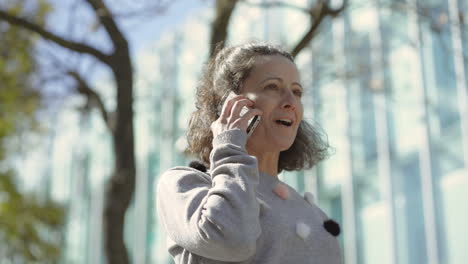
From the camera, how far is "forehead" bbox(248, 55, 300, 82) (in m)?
2.52

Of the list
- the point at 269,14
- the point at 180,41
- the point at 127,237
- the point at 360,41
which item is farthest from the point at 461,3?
the point at 127,237

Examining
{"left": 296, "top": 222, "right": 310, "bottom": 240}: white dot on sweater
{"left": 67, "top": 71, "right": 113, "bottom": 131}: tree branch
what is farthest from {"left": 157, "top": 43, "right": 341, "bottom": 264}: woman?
{"left": 67, "top": 71, "right": 113, "bottom": 131}: tree branch

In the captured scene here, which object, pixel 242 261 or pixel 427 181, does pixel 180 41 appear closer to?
pixel 427 181

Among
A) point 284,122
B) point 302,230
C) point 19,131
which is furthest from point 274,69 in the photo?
point 19,131

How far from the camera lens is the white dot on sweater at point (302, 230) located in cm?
231

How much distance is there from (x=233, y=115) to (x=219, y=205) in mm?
361

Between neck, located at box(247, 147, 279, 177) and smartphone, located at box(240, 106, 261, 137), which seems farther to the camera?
neck, located at box(247, 147, 279, 177)

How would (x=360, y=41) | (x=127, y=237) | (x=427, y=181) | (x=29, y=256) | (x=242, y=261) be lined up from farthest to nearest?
(x=127, y=237) → (x=29, y=256) → (x=360, y=41) → (x=427, y=181) → (x=242, y=261)

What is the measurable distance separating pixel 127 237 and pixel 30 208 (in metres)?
5.05

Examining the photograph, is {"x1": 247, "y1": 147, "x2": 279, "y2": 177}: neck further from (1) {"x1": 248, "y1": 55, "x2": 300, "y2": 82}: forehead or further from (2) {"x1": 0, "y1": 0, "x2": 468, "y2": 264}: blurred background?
(2) {"x1": 0, "y1": 0, "x2": 468, "y2": 264}: blurred background

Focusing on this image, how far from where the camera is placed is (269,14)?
13.6 metres

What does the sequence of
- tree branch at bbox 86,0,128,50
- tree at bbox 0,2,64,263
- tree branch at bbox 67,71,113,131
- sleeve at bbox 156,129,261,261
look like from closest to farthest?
1. sleeve at bbox 156,129,261,261
2. tree branch at bbox 86,0,128,50
3. tree branch at bbox 67,71,113,131
4. tree at bbox 0,2,64,263

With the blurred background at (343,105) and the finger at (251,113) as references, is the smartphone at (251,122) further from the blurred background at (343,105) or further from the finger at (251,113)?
the blurred background at (343,105)

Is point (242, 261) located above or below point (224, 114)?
below
